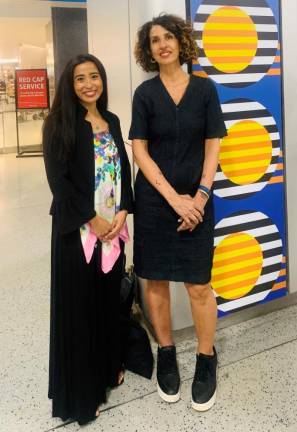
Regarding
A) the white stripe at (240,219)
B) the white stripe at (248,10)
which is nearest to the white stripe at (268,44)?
the white stripe at (248,10)

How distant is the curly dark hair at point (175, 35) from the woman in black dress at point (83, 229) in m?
0.26

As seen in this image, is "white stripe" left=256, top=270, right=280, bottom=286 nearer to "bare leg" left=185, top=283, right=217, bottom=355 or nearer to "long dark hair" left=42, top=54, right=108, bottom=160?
"bare leg" left=185, top=283, right=217, bottom=355

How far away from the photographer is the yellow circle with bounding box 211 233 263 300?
7.84 feet

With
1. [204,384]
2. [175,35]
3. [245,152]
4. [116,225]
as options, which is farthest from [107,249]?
[245,152]

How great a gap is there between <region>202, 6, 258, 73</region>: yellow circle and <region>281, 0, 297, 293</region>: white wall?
9.9 inches

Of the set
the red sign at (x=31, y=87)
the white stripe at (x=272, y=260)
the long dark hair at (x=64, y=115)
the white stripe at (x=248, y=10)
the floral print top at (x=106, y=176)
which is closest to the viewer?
the long dark hair at (x=64, y=115)

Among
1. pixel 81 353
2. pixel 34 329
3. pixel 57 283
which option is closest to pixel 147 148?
pixel 57 283

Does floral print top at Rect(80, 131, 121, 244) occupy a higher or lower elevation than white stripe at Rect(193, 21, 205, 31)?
lower

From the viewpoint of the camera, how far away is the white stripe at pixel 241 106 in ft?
7.40

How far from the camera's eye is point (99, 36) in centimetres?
270

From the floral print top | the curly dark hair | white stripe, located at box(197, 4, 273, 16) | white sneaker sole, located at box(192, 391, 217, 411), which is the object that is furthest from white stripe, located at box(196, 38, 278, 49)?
white sneaker sole, located at box(192, 391, 217, 411)

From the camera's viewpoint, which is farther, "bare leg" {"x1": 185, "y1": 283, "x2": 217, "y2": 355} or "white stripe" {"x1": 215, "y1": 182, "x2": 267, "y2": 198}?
"white stripe" {"x1": 215, "y1": 182, "x2": 267, "y2": 198}

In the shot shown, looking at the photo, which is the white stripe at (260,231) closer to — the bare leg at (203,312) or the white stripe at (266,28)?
the bare leg at (203,312)

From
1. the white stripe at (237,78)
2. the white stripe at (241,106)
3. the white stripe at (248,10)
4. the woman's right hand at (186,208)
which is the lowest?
the woman's right hand at (186,208)
